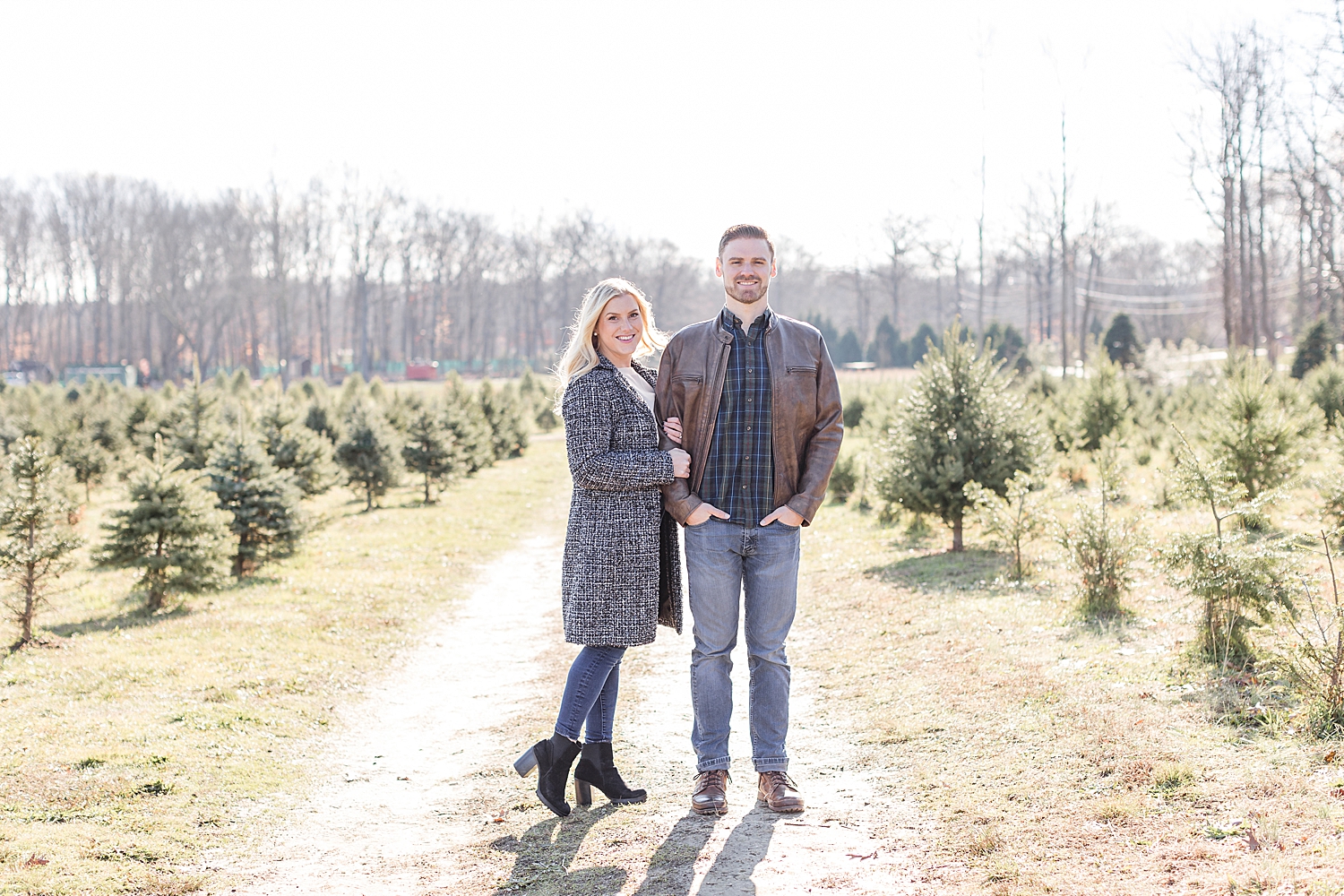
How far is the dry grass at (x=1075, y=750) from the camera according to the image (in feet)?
11.0

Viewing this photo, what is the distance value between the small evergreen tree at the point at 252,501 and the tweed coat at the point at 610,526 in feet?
26.1

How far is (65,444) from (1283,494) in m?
20.1

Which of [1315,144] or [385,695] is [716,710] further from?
[1315,144]

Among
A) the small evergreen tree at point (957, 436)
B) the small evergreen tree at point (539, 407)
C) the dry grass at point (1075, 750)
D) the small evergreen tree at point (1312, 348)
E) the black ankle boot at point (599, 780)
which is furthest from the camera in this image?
the small evergreen tree at point (539, 407)

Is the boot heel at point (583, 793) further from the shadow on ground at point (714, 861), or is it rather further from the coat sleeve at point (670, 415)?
the coat sleeve at point (670, 415)

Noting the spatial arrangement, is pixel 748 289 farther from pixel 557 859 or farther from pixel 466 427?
pixel 466 427

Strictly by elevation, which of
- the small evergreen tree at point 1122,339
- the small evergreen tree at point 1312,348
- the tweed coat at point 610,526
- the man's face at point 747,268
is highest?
the small evergreen tree at point 1122,339

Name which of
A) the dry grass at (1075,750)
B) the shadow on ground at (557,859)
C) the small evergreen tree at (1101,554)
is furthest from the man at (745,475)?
the small evergreen tree at (1101,554)

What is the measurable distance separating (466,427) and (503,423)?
6.40 m

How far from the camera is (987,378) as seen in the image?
410 inches

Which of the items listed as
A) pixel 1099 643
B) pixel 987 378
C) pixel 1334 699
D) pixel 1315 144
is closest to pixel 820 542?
pixel 987 378

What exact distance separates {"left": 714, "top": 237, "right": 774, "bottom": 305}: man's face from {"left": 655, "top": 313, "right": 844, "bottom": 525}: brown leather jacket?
0.14m

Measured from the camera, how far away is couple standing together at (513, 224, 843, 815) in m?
4.00

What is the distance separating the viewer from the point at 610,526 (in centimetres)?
408
